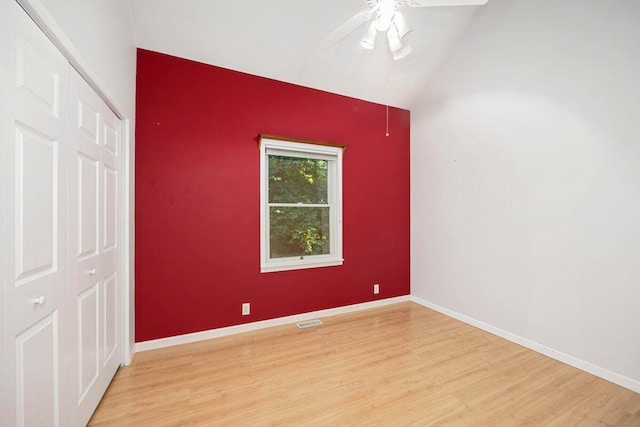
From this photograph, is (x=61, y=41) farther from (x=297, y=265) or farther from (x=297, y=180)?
(x=297, y=265)

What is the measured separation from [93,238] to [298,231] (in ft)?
6.73

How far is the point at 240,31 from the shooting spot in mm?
2635

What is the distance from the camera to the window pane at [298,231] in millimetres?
3249

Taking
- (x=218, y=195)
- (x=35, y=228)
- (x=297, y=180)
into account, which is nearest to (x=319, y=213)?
(x=297, y=180)

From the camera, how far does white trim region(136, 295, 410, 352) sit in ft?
8.54

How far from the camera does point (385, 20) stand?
193cm

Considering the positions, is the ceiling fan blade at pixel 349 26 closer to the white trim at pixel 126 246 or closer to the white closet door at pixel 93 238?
the white closet door at pixel 93 238

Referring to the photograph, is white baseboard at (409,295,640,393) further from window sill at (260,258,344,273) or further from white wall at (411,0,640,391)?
window sill at (260,258,344,273)

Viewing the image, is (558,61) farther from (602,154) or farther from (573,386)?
(573,386)

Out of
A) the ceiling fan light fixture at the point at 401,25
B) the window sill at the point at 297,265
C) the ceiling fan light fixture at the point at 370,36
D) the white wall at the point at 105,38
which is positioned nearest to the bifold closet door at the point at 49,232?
the white wall at the point at 105,38

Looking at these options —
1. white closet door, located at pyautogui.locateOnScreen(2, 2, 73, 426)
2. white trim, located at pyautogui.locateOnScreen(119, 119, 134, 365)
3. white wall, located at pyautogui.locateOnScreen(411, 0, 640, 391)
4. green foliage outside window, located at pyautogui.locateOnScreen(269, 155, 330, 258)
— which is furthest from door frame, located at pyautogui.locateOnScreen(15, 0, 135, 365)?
white wall, located at pyautogui.locateOnScreen(411, 0, 640, 391)

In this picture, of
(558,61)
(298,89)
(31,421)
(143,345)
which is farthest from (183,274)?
(558,61)

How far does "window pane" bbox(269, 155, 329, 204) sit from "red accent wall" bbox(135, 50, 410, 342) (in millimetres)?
265

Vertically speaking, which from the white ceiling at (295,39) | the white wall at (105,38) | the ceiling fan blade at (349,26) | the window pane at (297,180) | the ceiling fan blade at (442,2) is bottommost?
the window pane at (297,180)
